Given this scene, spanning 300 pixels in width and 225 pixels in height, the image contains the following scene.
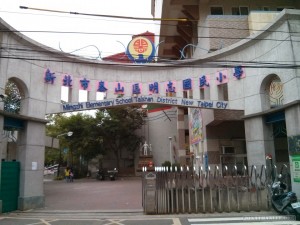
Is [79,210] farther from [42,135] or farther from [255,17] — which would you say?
[255,17]

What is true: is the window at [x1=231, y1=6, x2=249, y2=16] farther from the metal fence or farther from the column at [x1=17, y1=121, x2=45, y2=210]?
the column at [x1=17, y1=121, x2=45, y2=210]

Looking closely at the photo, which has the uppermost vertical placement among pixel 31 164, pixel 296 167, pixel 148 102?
pixel 148 102

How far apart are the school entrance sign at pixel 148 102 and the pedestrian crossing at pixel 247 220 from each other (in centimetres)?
607

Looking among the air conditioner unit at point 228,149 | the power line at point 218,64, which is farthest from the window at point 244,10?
the air conditioner unit at point 228,149

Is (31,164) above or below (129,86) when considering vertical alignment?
below

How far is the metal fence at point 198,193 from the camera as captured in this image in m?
12.3

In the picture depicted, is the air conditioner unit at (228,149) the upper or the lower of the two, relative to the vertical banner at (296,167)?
upper

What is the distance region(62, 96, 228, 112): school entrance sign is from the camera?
15.4 meters

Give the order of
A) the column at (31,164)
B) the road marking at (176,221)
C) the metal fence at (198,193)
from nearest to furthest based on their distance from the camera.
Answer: the road marking at (176,221)
the metal fence at (198,193)
the column at (31,164)

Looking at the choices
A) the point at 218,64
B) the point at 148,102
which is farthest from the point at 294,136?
the point at 148,102

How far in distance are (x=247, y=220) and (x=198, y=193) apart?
2358mm

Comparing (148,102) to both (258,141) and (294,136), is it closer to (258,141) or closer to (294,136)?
(258,141)

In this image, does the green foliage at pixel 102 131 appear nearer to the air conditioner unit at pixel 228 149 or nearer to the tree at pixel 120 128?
the tree at pixel 120 128

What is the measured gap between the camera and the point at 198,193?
12445 mm
